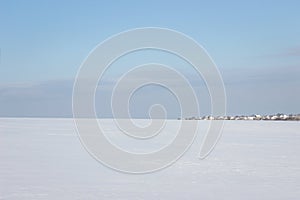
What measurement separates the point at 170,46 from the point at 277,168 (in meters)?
4.27

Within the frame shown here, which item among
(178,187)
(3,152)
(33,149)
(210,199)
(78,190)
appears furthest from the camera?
(33,149)

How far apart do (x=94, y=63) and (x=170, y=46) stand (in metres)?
2.47

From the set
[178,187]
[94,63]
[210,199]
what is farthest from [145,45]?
[210,199]

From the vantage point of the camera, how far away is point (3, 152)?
396 inches

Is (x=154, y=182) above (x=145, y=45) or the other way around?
the other way around

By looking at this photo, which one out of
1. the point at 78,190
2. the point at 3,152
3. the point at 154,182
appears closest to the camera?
the point at 78,190

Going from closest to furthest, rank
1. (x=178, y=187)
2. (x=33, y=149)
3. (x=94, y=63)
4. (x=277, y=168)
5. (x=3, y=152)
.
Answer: (x=178, y=187) → (x=277, y=168) → (x=94, y=63) → (x=3, y=152) → (x=33, y=149)

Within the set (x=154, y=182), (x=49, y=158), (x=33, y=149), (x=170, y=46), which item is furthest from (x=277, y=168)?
(x=33, y=149)

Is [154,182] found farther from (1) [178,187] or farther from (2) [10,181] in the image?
(2) [10,181]

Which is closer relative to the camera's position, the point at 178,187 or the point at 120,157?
the point at 178,187

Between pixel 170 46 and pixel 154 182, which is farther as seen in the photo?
pixel 170 46

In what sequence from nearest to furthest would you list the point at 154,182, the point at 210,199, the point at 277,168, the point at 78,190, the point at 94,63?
the point at 210,199 → the point at 78,190 → the point at 154,182 → the point at 277,168 → the point at 94,63

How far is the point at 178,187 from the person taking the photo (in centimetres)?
590

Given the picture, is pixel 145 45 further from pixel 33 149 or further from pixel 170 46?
pixel 33 149
